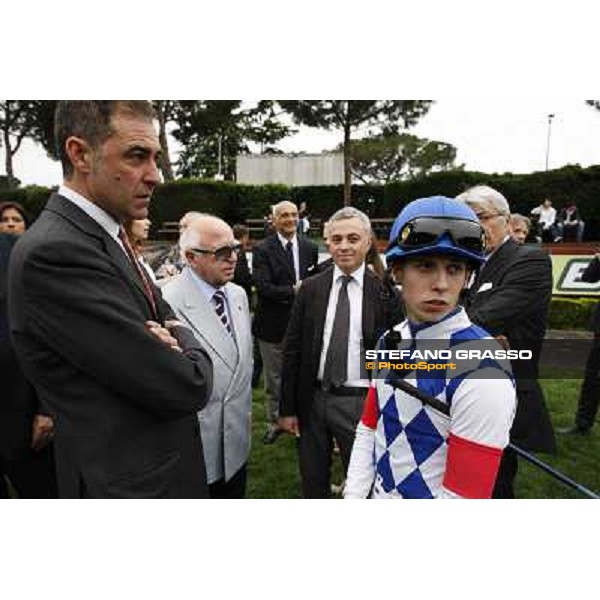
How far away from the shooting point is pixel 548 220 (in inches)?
82.2

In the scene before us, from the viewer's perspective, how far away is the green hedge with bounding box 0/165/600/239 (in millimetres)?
1748

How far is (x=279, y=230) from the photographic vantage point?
3.12 metres

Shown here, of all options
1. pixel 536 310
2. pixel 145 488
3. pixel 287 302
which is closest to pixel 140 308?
pixel 145 488

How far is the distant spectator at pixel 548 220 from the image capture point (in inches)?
80.0

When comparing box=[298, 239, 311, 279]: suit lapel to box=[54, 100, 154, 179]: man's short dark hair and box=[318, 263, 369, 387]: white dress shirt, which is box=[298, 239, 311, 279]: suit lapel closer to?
box=[318, 263, 369, 387]: white dress shirt

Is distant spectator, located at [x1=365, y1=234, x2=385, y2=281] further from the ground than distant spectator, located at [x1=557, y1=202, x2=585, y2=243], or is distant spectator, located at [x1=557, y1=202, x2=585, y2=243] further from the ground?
distant spectator, located at [x1=557, y1=202, x2=585, y2=243]

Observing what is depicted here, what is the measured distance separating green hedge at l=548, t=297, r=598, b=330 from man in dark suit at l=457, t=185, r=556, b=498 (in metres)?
0.40

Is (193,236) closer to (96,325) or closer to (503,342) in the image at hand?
(96,325)

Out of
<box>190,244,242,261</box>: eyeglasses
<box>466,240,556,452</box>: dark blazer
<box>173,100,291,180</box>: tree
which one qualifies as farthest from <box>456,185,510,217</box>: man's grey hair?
<box>190,244,242,261</box>: eyeglasses

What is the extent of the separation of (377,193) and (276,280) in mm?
1268

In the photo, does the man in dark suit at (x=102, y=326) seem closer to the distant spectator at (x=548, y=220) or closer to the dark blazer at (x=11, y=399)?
the dark blazer at (x=11, y=399)

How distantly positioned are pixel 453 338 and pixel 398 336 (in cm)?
17

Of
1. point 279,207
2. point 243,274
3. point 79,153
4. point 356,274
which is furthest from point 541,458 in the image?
point 79,153

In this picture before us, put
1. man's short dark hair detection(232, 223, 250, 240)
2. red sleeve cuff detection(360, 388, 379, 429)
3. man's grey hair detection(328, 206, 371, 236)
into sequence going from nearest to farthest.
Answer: red sleeve cuff detection(360, 388, 379, 429) < man's grey hair detection(328, 206, 371, 236) < man's short dark hair detection(232, 223, 250, 240)
